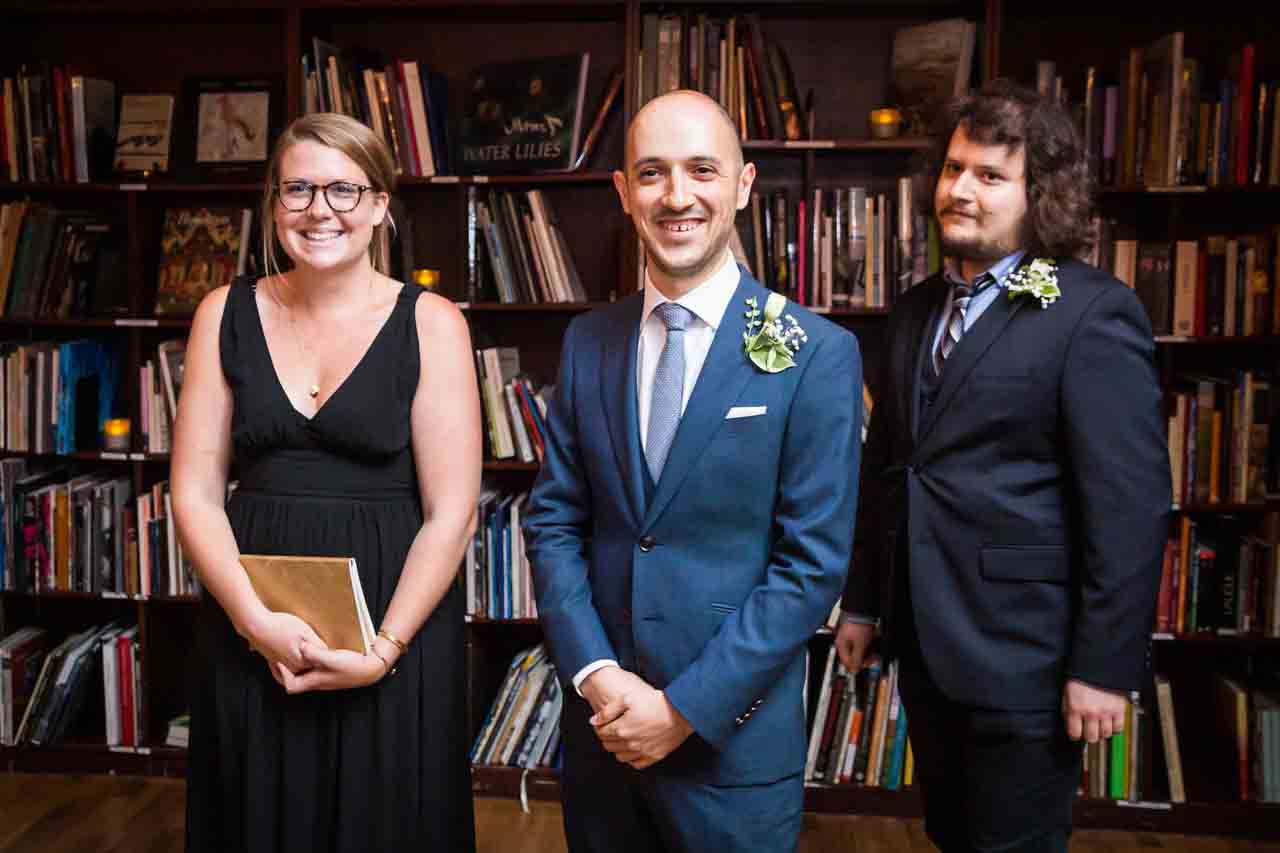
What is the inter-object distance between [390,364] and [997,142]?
1.05 m

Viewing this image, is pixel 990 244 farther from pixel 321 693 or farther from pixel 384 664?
pixel 321 693

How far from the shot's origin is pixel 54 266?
135 inches

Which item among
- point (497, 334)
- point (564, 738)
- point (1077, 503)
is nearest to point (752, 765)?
point (564, 738)

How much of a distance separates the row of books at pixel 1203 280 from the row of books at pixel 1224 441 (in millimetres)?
148

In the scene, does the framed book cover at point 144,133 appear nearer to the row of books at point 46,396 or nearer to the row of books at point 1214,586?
the row of books at point 46,396

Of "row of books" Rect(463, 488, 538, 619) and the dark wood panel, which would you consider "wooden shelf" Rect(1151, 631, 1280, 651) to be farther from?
the dark wood panel

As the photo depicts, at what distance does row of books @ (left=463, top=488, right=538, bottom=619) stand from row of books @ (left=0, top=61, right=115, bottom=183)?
1554mm

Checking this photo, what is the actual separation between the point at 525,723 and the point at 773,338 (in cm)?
209

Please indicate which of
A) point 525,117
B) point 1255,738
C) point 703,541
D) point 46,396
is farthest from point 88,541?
point 1255,738

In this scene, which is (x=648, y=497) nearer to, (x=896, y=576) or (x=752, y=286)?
(x=752, y=286)

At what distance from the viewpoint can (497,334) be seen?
3.58m

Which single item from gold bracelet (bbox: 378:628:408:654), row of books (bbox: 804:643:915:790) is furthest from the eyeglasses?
row of books (bbox: 804:643:915:790)

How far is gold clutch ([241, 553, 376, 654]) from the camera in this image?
1764mm

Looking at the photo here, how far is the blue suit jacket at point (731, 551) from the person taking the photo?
5.00 ft
